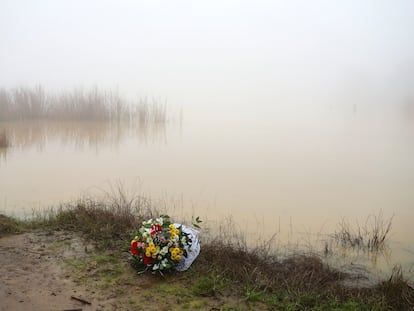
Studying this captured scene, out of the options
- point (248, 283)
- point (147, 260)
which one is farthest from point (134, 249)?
point (248, 283)

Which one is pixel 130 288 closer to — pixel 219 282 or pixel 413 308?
pixel 219 282

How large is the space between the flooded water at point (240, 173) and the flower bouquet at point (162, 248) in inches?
67.1

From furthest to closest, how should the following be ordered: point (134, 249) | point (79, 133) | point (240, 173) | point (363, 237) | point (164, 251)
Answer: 1. point (79, 133)
2. point (240, 173)
3. point (363, 237)
4. point (134, 249)
5. point (164, 251)

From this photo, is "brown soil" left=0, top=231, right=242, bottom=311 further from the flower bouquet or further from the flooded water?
the flooded water

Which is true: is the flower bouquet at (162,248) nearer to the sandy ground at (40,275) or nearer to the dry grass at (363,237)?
the sandy ground at (40,275)

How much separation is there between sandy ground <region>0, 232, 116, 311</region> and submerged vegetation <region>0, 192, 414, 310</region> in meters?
0.18

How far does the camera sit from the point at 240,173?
937 cm

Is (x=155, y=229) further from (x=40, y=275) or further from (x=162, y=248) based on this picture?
(x=40, y=275)

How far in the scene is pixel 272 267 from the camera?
379 cm

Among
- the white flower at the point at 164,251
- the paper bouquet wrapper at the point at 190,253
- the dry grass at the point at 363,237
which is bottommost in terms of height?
the dry grass at the point at 363,237

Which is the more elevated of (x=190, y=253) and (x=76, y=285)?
(x=190, y=253)

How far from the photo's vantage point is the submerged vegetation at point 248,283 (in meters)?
3.08

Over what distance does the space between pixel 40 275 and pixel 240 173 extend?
6378mm

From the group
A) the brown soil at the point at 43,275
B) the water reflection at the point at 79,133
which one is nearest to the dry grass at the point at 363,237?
the brown soil at the point at 43,275
